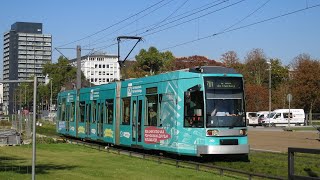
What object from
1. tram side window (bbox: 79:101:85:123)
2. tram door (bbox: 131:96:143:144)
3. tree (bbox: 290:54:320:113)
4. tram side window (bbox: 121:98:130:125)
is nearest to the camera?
tram door (bbox: 131:96:143:144)

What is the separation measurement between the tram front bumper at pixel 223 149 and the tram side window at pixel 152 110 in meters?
3.51

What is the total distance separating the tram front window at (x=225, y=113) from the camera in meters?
18.4

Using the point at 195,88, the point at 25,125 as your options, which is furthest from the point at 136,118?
the point at 25,125

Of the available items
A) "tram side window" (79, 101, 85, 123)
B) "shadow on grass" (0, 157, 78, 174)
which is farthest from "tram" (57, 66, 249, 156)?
"tram side window" (79, 101, 85, 123)

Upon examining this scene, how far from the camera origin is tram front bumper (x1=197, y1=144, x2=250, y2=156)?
1817 cm

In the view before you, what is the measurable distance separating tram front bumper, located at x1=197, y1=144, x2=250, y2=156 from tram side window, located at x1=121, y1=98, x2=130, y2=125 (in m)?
6.52

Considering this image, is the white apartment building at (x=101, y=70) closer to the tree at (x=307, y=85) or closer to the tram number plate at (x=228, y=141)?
the tree at (x=307, y=85)

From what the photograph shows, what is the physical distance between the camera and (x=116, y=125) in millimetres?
25703

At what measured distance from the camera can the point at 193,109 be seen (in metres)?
18.9

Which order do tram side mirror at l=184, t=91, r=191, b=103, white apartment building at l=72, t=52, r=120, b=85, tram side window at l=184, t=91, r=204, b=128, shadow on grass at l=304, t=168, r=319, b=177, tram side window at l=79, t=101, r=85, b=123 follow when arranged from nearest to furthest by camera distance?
shadow on grass at l=304, t=168, r=319, b=177 < tram side window at l=184, t=91, r=204, b=128 < tram side mirror at l=184, t=91, r=191, b=103 < tram side window at l=79, t=101, r=85, b=123 < white apartment building at l=72, t=52, r=120, b=85

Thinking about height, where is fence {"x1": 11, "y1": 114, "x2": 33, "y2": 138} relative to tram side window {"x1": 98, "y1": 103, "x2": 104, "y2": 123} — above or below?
below

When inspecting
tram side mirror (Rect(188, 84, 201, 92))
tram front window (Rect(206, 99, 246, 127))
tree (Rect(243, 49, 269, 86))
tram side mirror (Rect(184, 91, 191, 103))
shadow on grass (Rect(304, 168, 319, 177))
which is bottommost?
shadow on grass (Rect(304, 168, 319, 177))

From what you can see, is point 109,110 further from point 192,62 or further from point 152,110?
point 192,62

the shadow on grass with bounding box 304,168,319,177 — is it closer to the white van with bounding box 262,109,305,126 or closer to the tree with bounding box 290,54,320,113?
the white van with bounding box 262,109,305,126
